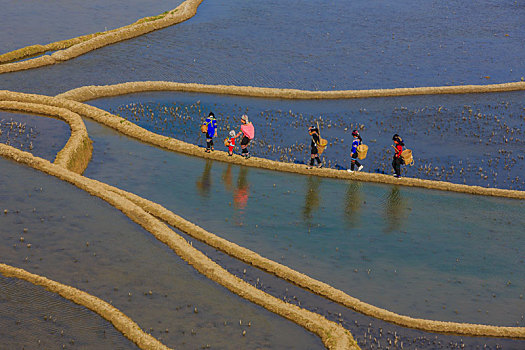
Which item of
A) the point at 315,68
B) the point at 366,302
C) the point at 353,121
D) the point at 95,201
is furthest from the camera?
the point at 315,68

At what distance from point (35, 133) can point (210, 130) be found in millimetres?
7451

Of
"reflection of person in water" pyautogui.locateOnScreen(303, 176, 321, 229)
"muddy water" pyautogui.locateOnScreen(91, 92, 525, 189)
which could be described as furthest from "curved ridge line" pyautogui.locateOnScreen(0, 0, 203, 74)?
"reflection of person in water" pyautogui.locateOnScreen(303, 176, 321, 229)

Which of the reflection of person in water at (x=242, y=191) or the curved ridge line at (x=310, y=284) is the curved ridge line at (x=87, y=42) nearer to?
the reflection of person in water at (x=242, y=191)

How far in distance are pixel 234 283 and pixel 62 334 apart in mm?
4910

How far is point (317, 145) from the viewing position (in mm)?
27078

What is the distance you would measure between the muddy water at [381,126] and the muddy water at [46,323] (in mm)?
12805

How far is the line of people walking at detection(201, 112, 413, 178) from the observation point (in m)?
26.6

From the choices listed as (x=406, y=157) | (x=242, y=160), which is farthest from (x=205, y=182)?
(x=406, y=157)

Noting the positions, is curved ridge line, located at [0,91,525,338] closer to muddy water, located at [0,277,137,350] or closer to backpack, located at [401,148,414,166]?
muddy water, located at [0,277,137,350]

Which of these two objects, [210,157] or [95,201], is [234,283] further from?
[210,157]

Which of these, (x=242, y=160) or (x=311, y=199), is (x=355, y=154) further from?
(x=242, y=160)

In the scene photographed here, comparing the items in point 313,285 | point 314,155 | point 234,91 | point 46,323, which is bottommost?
point 46,323

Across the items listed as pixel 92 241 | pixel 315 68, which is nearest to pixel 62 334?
pixel 92 241

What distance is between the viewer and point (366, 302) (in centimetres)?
1927
